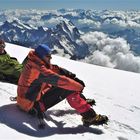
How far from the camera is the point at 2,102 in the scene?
318 inches

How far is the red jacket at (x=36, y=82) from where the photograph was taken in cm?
706

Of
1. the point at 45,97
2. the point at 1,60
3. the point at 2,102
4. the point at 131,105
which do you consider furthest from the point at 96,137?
the point at 1,60

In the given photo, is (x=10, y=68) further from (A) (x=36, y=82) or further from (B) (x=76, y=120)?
(B) (x=76, y=120)

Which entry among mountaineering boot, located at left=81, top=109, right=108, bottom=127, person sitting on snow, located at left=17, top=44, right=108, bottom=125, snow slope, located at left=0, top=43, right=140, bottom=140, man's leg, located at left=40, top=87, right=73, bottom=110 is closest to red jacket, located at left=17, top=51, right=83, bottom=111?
person sitting on snow, located at left=17, top=44, right=108, bottom=125

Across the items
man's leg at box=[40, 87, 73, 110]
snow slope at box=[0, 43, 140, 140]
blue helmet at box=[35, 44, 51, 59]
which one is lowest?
snow slope at box=[0, 43, 140, 140]

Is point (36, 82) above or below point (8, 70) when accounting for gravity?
above

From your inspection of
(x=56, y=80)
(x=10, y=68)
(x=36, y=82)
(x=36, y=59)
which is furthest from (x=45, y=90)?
(x=10, y=68)

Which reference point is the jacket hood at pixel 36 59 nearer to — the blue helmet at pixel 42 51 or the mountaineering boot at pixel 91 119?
the blue helmet at pixel 42 51

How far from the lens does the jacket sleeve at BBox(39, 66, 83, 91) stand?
704cm

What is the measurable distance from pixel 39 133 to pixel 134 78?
29.4ft

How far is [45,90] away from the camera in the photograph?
768cm

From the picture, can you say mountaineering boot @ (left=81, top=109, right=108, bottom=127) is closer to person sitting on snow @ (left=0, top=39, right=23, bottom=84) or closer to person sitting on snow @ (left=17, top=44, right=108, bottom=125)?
person sitting on snow @ (left=17, top=44, right=108, bottom=125)

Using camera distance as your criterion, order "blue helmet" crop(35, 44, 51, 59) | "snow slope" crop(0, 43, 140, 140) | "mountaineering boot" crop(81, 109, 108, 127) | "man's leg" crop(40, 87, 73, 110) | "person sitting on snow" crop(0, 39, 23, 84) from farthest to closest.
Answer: "person sitting on snow" crop(0, 39, 23, 84), "man's leg" crop(40, 87, 73, 110), "mountaineering boot" crop(81, 109, 108, 127), "blue helmet" crop(35, 44, 51, 59), "snow slope" crop(0, 43, 140, 140)

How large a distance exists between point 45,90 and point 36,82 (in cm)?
45
